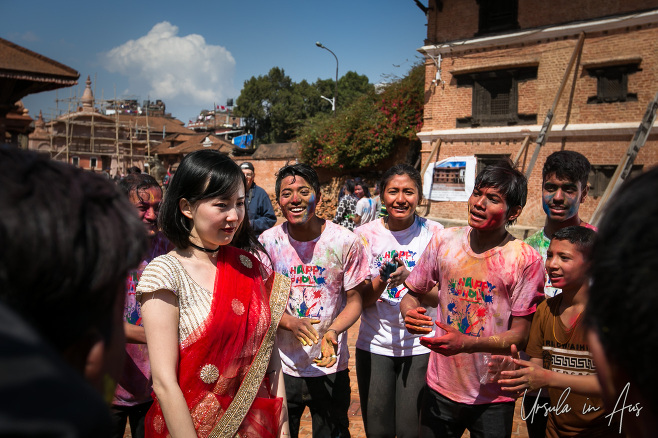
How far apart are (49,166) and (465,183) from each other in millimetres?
16740

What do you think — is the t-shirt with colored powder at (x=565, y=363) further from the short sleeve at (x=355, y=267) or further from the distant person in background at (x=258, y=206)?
the distant person in background at (x=258, y=206)

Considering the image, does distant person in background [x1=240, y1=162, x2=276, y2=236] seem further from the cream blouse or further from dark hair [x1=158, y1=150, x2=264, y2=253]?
the cream blouse

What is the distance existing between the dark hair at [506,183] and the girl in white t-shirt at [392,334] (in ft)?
2.71

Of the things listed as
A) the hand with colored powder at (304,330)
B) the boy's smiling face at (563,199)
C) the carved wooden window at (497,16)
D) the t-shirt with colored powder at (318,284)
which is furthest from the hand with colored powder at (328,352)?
the carved wooden window at (497,16)

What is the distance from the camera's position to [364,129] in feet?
64.8

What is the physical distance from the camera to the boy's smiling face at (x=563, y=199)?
10.8ft

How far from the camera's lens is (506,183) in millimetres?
2838

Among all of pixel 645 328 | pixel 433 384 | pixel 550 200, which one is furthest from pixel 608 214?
pixel 550 200

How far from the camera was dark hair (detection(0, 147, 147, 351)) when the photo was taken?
68 centimetres

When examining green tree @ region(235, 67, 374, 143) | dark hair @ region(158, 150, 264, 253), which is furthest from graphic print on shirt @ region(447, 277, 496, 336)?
green tree @ region(235, 67, 374, 143)

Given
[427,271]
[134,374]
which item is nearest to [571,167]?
[427,271]

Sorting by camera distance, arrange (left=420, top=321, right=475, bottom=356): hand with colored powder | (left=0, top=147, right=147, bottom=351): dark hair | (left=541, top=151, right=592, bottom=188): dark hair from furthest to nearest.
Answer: (left=541, top=151, right=592, bottom=188): dark hair < (left=420, top=321, right=475, bottom=356): hand with colored powder < (left=0, top=147, right=147, bottom=351): dark hair

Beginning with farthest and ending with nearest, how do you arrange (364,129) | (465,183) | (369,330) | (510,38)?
(364,129) < (465,183) < (510,38) < (369,330)

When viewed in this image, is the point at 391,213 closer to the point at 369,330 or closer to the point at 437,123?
the point at 369,330
